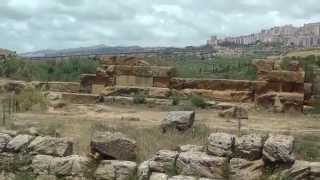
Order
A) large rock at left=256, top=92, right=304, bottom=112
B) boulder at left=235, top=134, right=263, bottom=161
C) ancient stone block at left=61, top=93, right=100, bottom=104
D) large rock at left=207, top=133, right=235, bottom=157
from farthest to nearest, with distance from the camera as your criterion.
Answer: ancient stone block at left=61, top=93, right=100, bottom=104 → large rock at left=256, top=92, right=304, bottom=112 → large rock at left=207, top=133, right=235, bottom=157 → boulder at left=235, top=134, right=263, bottom=161

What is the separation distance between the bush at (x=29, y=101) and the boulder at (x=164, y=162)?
32.2 ft

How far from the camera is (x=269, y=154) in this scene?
32.9 ft

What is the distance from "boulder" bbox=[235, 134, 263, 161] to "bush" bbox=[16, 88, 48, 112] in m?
10.8

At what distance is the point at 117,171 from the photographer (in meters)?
10.6

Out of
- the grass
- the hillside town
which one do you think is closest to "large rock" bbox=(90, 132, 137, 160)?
the grass

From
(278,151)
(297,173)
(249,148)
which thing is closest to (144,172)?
(249,148)

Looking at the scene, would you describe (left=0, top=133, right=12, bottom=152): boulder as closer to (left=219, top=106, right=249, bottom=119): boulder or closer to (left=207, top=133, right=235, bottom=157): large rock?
(left=207, top=133, right=235, bottom=157): large rock

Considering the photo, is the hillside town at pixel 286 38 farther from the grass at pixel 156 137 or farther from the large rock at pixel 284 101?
the grass at pixel 156 137

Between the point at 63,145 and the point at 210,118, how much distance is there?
802 cm

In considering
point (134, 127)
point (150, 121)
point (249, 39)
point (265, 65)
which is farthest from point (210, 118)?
point (249, 39)

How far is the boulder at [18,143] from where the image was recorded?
11.5m

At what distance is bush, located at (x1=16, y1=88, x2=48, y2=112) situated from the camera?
19545mm

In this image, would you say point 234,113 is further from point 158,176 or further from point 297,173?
point 297,173

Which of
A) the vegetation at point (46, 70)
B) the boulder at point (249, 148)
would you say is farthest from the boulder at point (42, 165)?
the vegetation at point (46, 70)
